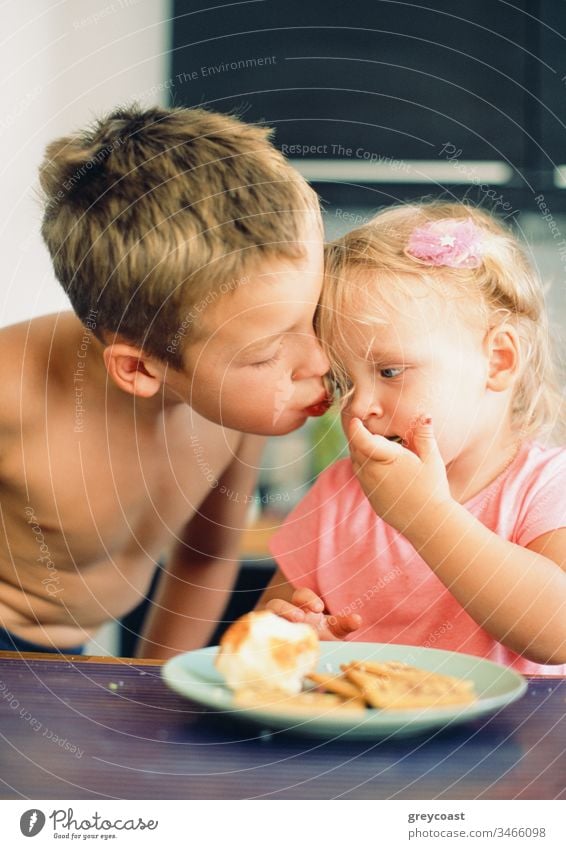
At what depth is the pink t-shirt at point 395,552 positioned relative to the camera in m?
0.67

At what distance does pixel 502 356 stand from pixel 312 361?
0.13 metres

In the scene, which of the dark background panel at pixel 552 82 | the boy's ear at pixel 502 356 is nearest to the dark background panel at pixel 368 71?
the dark background panel at pixel 552 82

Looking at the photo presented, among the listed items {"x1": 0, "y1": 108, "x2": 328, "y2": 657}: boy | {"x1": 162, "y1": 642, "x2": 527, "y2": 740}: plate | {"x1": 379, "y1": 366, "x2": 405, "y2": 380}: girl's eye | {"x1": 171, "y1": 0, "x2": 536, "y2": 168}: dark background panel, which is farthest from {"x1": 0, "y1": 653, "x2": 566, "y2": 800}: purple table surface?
{"x1": 171, "y1": 0, "x2": 536, "y2": 168}: dark background panel

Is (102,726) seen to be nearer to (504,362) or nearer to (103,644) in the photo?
(103,644)

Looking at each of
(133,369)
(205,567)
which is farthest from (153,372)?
(205,567)

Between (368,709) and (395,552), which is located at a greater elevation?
(395,552)

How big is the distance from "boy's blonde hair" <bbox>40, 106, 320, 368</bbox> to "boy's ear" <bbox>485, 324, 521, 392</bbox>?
5.7 inches

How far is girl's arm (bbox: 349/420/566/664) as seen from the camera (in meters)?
0.64

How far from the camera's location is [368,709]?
0.56 metres

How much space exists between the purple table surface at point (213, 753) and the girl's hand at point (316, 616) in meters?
0.11

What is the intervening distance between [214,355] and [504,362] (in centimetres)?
19

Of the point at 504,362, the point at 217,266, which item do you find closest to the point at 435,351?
the point at 504,362

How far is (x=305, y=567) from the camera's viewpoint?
71 cm

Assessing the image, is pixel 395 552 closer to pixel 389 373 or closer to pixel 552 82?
pixel 389 373
